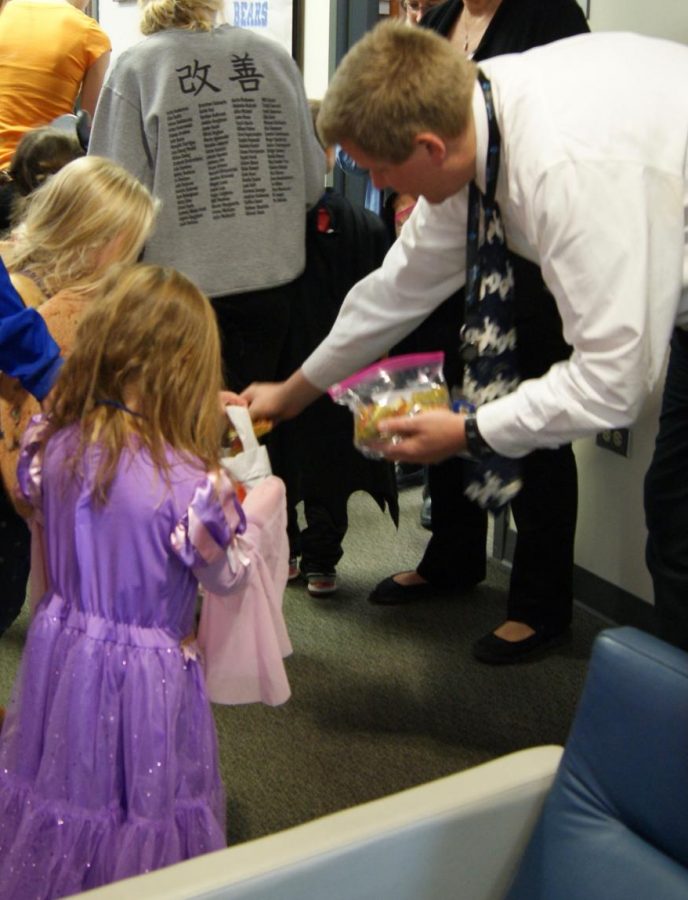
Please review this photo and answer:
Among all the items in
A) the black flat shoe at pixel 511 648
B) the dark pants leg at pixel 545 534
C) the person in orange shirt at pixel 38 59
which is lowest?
the black flat shoe at pixel 511 648

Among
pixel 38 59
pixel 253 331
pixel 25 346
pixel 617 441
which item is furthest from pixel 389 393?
pixel 38 59

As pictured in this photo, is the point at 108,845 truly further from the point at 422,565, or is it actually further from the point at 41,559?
the point at 422,565

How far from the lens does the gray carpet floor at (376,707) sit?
2.24m

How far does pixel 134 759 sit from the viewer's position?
161 cm

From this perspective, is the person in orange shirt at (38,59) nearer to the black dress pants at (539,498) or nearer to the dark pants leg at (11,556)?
the black dress pants at (539,498)

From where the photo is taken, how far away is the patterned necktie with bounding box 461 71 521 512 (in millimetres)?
1901

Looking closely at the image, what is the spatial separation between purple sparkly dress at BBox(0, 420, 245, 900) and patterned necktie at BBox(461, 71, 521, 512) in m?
0.58

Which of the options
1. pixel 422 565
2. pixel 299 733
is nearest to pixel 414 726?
pixel 299 733

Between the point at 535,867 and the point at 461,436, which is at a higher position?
the point at 461,436

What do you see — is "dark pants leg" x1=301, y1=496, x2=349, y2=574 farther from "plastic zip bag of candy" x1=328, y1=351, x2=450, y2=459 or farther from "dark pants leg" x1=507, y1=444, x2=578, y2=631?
"plastic zip bag of candy" x1=328, y1=351, x2=450, y2=459

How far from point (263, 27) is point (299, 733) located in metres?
3.22

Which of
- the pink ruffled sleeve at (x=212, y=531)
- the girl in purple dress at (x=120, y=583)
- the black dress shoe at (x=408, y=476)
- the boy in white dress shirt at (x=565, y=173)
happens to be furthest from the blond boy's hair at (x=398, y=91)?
the black dress shoe at (x=408, y=476)

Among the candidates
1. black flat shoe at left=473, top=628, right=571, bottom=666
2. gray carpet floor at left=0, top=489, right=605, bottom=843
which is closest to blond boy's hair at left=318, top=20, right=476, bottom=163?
gray carpet floor at left=0, top=489, right=605, bottom=843

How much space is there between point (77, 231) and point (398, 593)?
4.64ft
